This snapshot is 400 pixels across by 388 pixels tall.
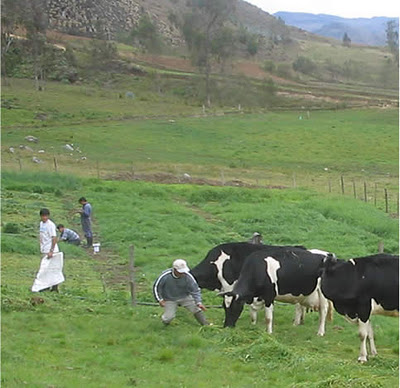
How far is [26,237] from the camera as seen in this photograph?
67.8 feet

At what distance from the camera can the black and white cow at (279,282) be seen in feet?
44.0

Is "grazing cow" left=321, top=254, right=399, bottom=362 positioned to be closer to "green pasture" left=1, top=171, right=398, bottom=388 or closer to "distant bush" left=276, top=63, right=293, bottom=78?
"green pasture" left=1, top=171, right=398, bottom=388

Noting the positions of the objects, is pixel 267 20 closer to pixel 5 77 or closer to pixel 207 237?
pixel 5 77

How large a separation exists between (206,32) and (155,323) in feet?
244

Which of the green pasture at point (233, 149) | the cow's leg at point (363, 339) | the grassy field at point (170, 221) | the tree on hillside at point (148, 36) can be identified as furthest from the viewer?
the tree on hillside at point (148, 36)

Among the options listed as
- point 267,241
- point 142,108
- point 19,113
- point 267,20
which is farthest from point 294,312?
point 267,20

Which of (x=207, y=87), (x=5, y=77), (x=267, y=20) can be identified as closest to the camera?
(x=5, y=77)

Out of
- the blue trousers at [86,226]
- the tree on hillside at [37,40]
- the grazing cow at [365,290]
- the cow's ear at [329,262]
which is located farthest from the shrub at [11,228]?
the tree on hillside at [37,40]

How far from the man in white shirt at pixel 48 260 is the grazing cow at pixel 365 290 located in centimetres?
546

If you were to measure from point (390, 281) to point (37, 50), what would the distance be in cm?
6371

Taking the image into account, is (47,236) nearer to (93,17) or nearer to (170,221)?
(170,221)

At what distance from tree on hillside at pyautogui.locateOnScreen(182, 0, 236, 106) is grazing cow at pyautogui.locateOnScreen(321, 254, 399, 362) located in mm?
67471

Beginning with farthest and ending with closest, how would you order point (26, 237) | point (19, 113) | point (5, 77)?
point (5, 77), point (19, 113), point (26, 237)

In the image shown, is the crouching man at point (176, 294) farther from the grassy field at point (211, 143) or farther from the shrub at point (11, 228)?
the grassy field at point (211, 143)
